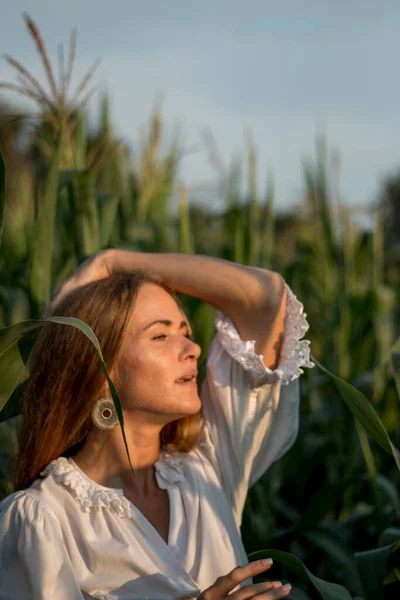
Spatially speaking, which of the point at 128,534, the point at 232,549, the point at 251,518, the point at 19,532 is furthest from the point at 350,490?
the point at 19,532

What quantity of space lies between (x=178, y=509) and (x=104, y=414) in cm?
23

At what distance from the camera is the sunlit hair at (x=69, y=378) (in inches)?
65.7

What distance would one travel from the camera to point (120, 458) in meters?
1.68

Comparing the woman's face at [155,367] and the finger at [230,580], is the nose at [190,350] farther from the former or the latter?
the finger at [230,580]

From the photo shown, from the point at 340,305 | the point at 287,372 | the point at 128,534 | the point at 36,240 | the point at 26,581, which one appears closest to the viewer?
the point at 26,581

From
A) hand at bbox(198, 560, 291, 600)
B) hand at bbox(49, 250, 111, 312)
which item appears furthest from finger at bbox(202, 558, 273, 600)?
hand at bbox(49, 250, 111, 312)

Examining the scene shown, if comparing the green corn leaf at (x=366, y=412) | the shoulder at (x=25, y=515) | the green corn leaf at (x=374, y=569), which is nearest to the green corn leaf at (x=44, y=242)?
the shoulder at (x=25, y=515)

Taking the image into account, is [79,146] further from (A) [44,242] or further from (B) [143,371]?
(B) [143,371]

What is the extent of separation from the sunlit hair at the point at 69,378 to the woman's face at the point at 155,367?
0.08 ft

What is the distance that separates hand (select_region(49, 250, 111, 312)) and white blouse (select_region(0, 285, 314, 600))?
0.86 feet

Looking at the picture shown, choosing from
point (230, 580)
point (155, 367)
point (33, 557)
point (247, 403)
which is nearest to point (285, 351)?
point (247, 403)

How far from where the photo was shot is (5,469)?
Answer: 1995 mm

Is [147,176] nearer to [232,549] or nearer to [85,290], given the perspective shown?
[85,290]

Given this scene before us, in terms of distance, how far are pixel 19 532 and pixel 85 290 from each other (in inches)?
19.0
